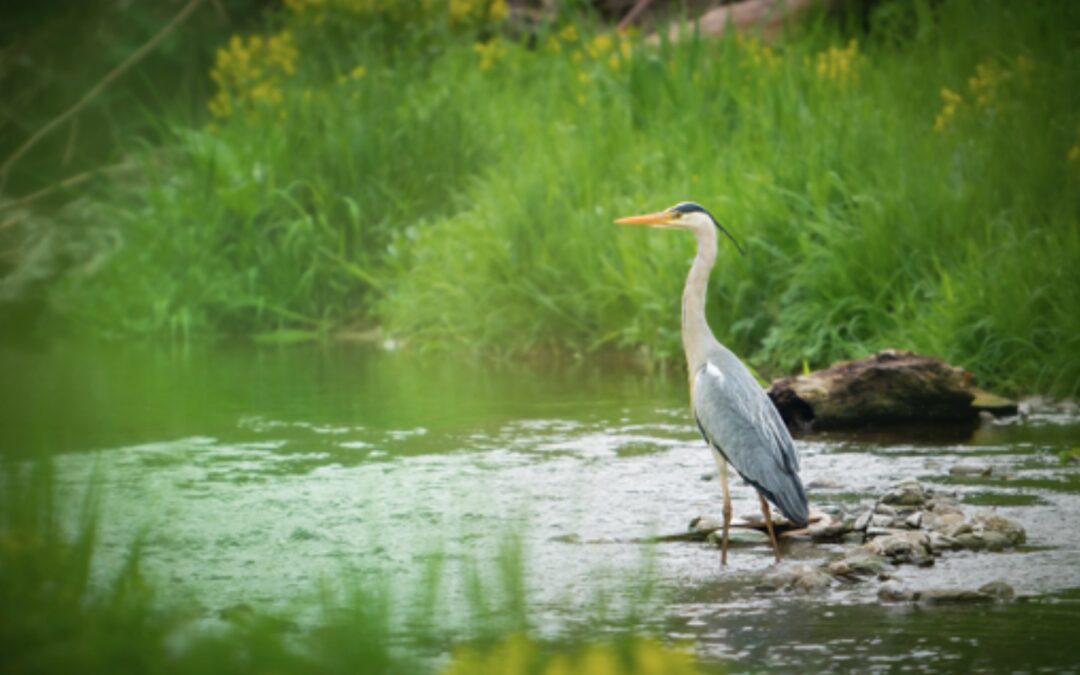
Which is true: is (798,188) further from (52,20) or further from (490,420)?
(52,20)

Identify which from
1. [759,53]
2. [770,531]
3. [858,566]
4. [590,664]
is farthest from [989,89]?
[590,664]

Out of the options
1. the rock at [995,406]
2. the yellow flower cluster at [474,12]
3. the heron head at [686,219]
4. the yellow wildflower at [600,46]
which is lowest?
the rock at [995,406]

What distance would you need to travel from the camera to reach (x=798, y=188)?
10.5 meters

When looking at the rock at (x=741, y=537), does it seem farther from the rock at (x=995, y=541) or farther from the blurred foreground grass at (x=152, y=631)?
the blurred foreground grass at (x=152, y=631)

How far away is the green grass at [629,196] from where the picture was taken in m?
9.59

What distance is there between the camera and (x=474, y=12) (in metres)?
15.8

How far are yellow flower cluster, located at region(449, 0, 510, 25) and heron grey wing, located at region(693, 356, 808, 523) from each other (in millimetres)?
9673

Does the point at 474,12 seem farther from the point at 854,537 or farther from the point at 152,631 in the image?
the point at 152,631

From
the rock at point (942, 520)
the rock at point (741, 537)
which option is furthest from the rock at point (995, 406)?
the rock at point (741, 537)

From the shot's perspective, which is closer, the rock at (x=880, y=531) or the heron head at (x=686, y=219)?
the rock at (x=880, y=531)

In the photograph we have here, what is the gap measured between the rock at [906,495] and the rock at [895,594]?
1.25 m

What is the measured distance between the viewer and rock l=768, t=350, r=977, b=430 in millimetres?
8219

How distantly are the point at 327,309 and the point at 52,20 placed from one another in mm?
7588

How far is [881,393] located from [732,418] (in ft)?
7.65
